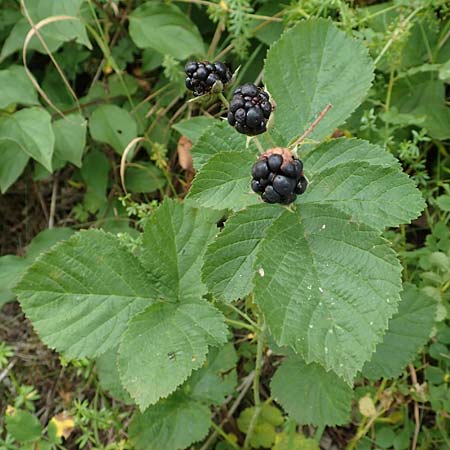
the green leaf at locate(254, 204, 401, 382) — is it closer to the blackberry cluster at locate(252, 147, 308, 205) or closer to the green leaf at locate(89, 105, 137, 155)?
the blackberry cluster at locate(252, 147, 308, 205)

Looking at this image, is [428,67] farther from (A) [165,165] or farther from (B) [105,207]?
(B) [105,207]

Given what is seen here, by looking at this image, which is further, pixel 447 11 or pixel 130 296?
pixel 447 11

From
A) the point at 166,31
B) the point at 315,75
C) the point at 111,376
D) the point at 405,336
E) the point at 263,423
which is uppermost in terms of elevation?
the point at 315,75

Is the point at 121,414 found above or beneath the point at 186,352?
beneath

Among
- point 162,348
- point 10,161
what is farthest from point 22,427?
point 10,161

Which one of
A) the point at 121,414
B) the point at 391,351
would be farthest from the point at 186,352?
the point at 121,414

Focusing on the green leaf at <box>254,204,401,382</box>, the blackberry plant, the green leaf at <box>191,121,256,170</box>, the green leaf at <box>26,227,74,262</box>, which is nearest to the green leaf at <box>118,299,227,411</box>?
the blackberry plant

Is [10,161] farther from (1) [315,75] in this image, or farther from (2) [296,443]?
(2) [296,443]
